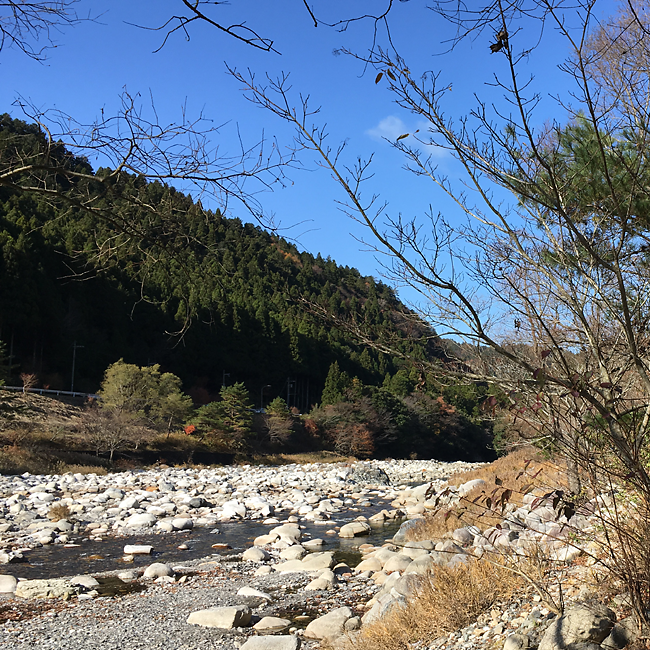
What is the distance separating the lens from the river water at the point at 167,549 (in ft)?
29.8

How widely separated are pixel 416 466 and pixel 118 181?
40016 mm

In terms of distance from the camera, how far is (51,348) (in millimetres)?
47000

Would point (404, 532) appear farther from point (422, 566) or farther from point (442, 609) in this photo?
point (442, 609)

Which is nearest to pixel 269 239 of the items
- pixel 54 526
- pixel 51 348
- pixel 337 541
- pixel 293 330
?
pixel 337 541

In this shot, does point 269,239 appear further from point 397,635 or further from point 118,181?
point 397,635

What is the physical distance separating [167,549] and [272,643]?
610 centimetres

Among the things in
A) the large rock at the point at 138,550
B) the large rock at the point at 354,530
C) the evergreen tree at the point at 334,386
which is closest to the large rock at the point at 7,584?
the large rock at the point at 138,550

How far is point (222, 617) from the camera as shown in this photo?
251 inches

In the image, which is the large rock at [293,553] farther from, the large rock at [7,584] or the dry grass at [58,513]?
the dry grass at [58,513]

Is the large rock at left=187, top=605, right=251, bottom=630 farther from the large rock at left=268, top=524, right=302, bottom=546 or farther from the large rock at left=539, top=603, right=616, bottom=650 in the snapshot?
the large rock at left=268, top=524, right=302, bottom=546

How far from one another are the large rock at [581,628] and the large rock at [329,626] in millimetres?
2767

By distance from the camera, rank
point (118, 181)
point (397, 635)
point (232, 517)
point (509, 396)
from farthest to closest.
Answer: point (232, 517)
point (397, 635)
point (118, 181)
point (509, 396)

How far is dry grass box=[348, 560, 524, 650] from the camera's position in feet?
15.1

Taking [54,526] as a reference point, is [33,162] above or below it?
above
